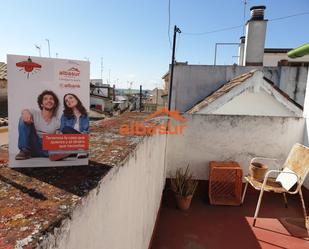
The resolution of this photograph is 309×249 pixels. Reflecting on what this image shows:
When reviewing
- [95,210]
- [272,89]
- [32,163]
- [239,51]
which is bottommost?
[95,210]

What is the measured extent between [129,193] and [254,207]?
2663mm

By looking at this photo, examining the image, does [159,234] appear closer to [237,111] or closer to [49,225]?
[49,225]

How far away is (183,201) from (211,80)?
241 inches

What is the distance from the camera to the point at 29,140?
0.91 meters

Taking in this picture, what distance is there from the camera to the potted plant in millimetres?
3240

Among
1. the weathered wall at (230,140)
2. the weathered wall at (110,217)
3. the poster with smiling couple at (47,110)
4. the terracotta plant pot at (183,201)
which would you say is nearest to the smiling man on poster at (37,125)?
the poster with smiling couple at (47,110)

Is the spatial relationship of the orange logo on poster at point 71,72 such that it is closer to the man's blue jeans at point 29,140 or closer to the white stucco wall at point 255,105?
the man's blue jeans at point 29,140

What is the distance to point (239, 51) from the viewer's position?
34.6 ft

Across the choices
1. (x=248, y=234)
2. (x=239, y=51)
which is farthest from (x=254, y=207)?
(x=239, y=51)

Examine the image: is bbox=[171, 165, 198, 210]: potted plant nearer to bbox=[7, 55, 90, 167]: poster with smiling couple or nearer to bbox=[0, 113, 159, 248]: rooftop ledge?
bbox=[0, 113, 159, 248]: rooftop ledge

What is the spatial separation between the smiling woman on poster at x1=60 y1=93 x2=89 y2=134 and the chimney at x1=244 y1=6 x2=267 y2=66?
28.6 feet

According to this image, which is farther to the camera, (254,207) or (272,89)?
(272,89)

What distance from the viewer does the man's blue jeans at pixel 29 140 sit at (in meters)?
0.90

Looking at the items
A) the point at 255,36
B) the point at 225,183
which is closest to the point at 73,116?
the point at 225,183
